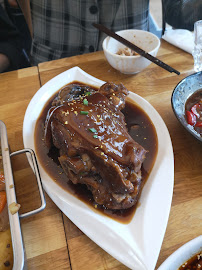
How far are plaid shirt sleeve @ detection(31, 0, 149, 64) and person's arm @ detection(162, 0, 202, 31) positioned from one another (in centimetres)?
30

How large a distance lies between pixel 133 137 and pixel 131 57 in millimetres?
891

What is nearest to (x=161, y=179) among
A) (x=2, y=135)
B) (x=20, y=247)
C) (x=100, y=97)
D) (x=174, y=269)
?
(x=174, y=269)

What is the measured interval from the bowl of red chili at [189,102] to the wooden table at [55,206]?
18 centimetres

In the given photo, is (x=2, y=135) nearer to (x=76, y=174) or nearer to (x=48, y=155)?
(x=48, y=155)

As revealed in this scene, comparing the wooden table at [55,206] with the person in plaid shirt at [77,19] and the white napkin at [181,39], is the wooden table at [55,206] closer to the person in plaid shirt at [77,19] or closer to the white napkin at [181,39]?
the white napkin at [181,39]

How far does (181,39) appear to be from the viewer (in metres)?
2.79

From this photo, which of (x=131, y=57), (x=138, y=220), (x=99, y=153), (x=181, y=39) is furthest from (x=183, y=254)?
(x=181, y=39)

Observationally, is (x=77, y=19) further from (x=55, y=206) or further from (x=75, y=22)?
(x=55, y=206)

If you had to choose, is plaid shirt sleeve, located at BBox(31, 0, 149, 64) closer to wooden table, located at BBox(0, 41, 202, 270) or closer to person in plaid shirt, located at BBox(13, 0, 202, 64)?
person in plaid shirt, located at BBox(13, 0, 202, 64)

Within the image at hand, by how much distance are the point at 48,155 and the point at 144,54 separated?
1.33 meters

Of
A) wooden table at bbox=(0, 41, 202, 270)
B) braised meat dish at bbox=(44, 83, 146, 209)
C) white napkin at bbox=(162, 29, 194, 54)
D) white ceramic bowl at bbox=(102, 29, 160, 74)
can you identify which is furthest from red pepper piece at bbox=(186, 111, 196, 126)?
white napkin at bbox=(162, 29, 194, 54)

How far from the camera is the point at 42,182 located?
1.47 metres

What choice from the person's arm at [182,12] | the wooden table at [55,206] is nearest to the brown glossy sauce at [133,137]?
the wooden table at [55,206]

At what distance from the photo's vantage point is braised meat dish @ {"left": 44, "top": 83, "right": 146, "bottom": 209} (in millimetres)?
1325
